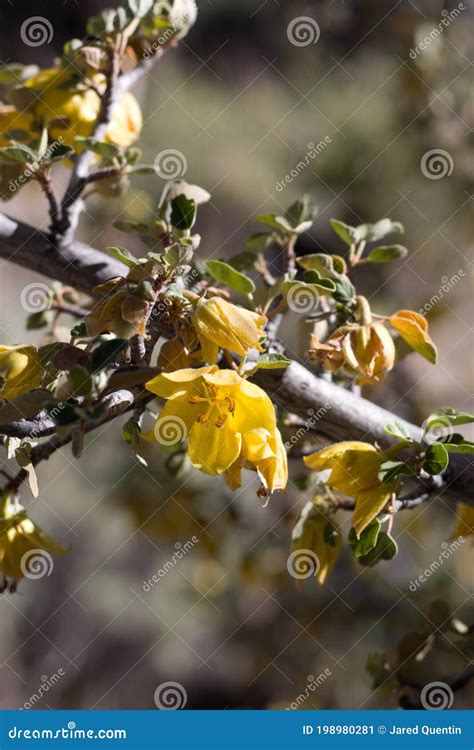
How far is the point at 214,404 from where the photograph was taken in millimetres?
827

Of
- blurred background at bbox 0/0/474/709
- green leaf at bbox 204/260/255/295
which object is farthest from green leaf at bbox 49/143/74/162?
blurred background at bbox 0/0/474/709

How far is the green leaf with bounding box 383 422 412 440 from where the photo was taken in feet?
2.92

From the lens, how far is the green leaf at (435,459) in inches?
33.9

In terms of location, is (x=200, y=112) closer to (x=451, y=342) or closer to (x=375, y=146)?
(x=375, y=146)

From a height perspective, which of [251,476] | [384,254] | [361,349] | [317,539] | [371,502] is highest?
[384,254]

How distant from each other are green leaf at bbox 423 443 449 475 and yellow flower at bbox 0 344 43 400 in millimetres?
417

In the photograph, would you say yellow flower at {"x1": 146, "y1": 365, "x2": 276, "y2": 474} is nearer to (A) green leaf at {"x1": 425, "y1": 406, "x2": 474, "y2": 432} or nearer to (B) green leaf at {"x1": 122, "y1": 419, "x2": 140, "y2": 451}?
(B) green leaf at {"x1": 122, "y1": 419, "x2": 140, "y2": 451}

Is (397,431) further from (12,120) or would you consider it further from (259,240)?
(12,120)

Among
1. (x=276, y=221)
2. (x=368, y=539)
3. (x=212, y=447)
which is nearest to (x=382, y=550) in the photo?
(x=368, y=539)

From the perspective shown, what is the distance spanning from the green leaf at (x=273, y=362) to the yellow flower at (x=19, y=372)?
0.73 feet

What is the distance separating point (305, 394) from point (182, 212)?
257 mm

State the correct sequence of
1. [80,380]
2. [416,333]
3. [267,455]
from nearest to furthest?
[80,380]
[267,455]
[416,333]

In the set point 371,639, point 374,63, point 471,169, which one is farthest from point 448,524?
point 374,63

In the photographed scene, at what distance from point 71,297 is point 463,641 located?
0.88m
